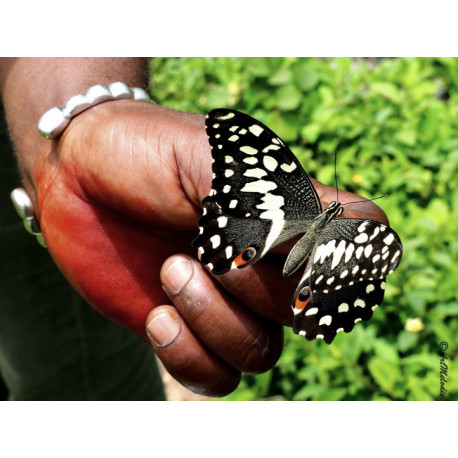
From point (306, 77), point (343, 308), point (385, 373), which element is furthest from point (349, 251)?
point (306, 77)

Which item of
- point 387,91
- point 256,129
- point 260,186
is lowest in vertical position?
point 387,91

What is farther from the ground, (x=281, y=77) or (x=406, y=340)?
(x=281, y=77)

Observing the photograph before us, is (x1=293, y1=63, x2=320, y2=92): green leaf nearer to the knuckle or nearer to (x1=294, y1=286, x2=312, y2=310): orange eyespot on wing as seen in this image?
the knuckle

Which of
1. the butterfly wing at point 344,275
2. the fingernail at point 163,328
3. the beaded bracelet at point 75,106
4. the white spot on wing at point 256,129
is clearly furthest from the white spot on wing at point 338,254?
the beaded bracelet at point 75,106

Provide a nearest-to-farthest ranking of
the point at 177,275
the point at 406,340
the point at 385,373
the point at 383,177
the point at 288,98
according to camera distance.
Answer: the point at 177,275 → the point at 385,373 → the point at 406,340 → the point at 383,177 → the point at 288,98

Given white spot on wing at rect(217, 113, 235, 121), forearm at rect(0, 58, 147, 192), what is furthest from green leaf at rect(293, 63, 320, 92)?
white spot on wing at rect(217, 113, 235, 121)

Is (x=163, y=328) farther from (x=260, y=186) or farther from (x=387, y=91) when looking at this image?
(x=387, y=91)
